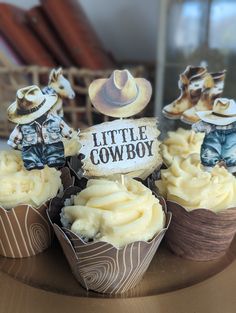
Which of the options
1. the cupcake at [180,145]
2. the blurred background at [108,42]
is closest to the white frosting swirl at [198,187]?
the cupcake at [180,145]

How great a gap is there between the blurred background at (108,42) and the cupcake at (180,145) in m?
0.72

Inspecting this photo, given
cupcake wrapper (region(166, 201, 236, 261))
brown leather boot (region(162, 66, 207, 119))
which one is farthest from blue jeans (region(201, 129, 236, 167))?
brown leather boot (region(162, 66, 207, 119))

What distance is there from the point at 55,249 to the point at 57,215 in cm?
10

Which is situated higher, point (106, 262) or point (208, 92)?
point (208, 92)

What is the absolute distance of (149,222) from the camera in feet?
2.56

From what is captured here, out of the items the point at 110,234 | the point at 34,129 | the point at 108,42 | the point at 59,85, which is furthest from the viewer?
the point at 108,42

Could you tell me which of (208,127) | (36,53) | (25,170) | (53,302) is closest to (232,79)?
(36,53)

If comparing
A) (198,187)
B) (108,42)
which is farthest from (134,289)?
(108,42)

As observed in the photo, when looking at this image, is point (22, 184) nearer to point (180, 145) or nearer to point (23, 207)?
point (23, 207)

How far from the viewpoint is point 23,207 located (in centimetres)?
83

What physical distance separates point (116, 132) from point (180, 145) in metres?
0.30

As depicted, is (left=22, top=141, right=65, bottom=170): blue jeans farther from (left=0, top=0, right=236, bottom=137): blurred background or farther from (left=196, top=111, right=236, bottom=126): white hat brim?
(left=0, top=0, right=236, bottom=137): blurred background

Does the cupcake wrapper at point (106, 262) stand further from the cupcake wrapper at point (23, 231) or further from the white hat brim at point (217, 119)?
the white hat brim at point (217, 119)

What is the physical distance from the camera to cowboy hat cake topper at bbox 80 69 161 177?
0.82m
